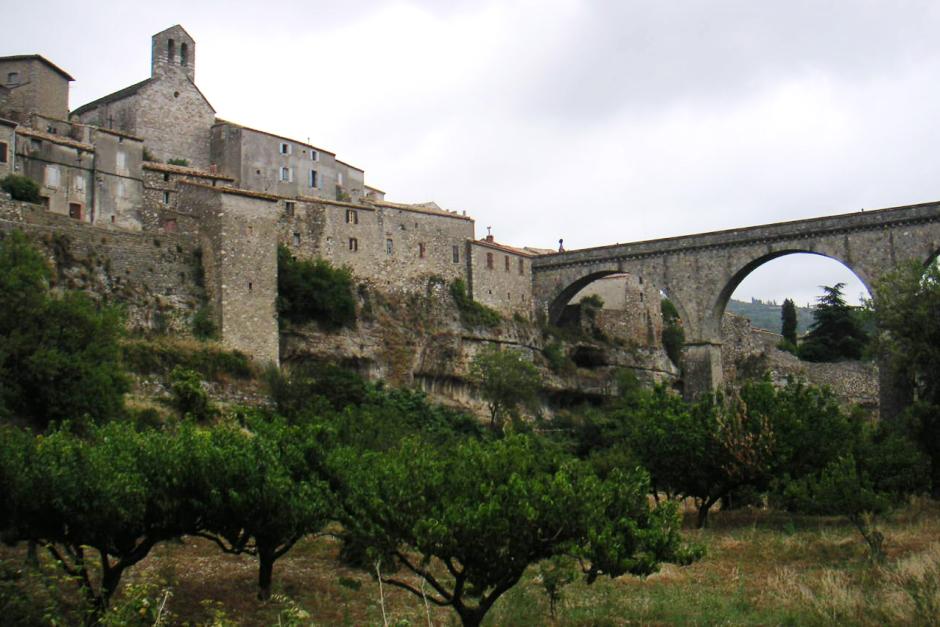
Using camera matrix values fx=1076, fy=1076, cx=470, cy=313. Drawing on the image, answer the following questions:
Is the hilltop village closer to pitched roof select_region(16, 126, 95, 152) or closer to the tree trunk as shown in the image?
pitched roof select_region(16, 126, 95, 152)

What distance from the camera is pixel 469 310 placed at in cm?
5250

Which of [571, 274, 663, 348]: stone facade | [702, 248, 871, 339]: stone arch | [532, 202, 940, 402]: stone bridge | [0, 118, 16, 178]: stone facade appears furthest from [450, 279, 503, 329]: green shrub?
[0, 118, 16, 178]: stone facade

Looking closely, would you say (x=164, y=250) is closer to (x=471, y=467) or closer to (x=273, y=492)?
(x=273, y=492)

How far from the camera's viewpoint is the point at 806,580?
2280cm

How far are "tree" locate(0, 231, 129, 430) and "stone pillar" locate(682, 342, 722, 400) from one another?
2632 cm

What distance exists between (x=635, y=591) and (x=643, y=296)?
38.4 meters

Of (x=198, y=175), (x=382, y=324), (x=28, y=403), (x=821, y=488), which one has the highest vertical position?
(x=198, y=175)

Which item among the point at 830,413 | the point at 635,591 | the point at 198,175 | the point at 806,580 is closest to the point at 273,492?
the point at 635,591

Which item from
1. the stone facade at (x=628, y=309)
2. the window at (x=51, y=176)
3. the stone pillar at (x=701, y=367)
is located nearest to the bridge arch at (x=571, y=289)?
the stone facade at (x=628, y=309)

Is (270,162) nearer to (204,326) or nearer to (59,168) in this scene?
(59,168)

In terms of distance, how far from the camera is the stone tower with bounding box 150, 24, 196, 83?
55031 mm

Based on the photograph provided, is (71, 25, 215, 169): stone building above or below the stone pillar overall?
above

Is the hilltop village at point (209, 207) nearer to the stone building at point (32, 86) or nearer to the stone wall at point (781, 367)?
the stone building at point (32, 86)

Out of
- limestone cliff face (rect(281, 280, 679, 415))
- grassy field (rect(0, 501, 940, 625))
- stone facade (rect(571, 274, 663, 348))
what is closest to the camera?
grassy field (rect(0, 501, 940, 625))
